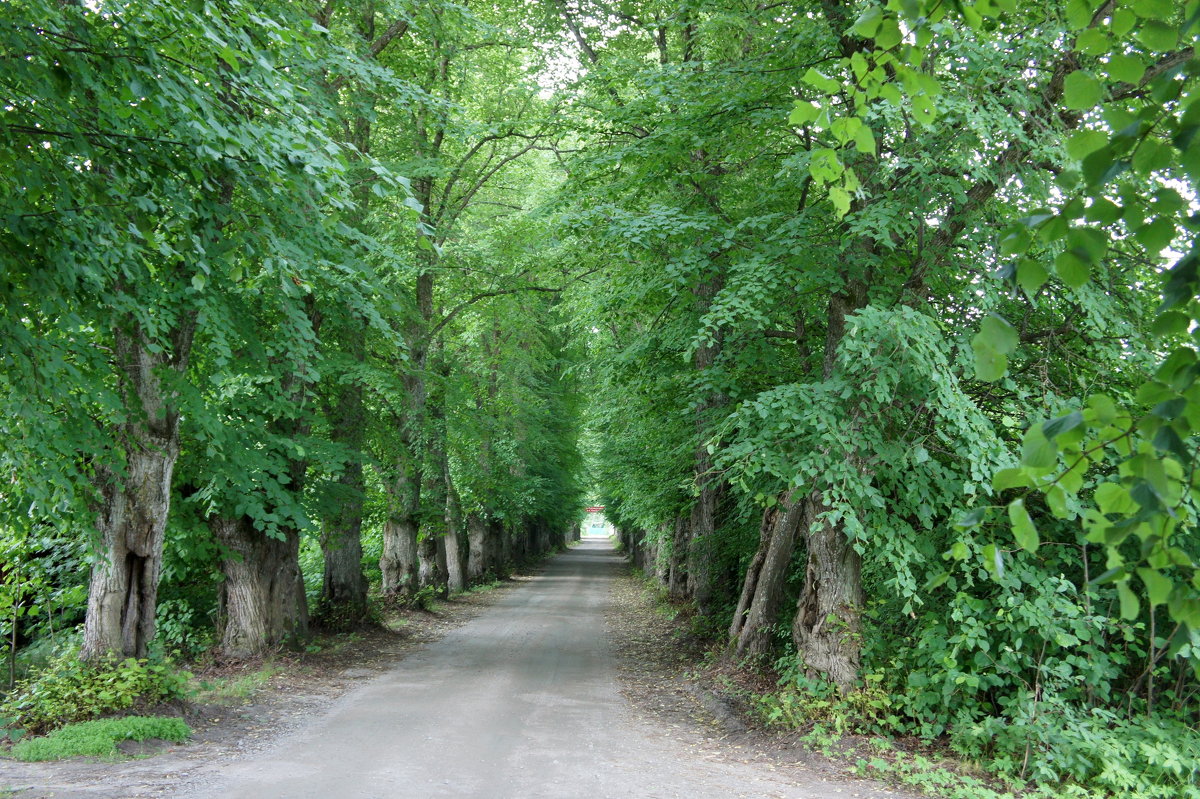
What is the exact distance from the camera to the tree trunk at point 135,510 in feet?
28.4

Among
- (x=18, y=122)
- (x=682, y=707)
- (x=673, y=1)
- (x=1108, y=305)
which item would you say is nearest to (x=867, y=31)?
(x=18, y=122)

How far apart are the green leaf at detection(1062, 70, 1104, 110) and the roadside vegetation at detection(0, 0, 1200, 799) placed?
0.04ft

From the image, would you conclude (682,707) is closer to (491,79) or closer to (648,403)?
(648,403)

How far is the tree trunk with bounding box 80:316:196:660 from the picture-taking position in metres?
Result: 8.66

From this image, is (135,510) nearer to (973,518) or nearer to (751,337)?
(751,337)

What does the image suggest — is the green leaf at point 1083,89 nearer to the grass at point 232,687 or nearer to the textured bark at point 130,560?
the textured bark at point 130,560

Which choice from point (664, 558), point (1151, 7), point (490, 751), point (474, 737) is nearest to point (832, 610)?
point (490, 751)

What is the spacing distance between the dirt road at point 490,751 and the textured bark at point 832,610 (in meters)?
1.71

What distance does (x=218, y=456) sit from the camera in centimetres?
1010

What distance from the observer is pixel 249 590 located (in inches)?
492

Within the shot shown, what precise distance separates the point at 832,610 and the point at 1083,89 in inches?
329

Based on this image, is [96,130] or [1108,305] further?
[1108,305]

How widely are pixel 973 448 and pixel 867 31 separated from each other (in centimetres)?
609

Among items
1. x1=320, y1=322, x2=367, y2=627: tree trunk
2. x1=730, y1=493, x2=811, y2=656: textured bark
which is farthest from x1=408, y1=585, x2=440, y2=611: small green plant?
x1=730, y1=493, x2=811, y2=656: textured bark
